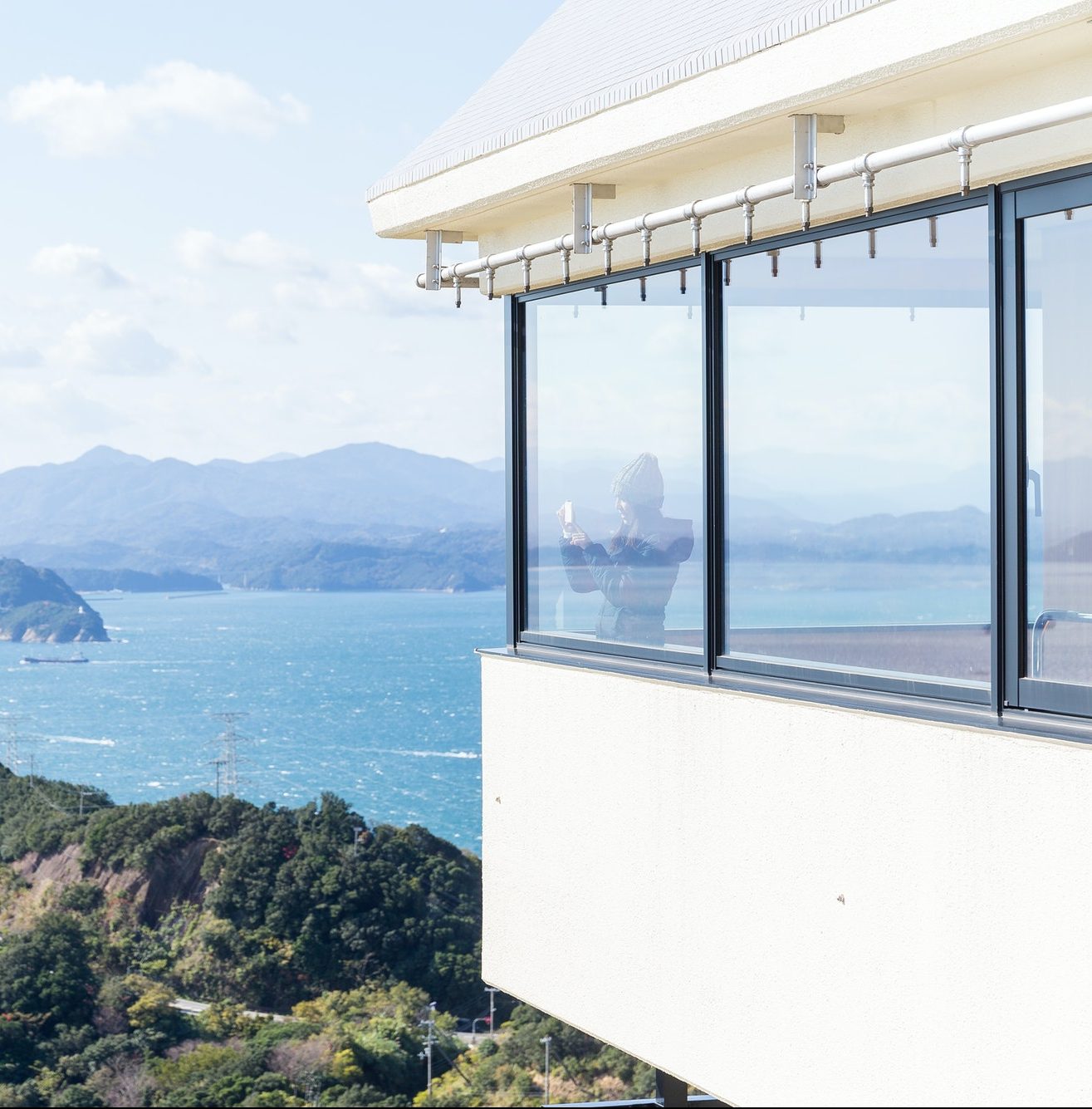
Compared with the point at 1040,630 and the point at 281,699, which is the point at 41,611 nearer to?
the point at 281,699

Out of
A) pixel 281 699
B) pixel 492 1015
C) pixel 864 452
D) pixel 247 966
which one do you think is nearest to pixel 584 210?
pixel 864 452

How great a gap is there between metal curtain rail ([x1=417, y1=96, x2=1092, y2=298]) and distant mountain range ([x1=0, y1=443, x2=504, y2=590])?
5970 cm

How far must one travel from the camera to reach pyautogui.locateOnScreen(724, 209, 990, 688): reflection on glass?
3.93m

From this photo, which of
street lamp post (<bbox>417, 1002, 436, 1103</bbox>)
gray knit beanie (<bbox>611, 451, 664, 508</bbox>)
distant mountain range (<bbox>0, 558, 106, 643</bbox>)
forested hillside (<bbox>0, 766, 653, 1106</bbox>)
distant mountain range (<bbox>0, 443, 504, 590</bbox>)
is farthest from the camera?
distant mountain range (<bbox>0, 558, 106, 643</bbox>)

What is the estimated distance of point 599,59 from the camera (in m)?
5.25

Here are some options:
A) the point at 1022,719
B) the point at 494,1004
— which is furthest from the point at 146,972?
the point at 1022,719

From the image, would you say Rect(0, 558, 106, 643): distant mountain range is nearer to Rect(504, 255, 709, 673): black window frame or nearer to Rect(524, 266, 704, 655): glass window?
Rect(504, 255, 709, 673): black window frame

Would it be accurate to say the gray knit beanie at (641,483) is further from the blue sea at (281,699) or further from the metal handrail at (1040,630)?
the blue sea at (281,699)

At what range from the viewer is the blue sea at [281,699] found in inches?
2569

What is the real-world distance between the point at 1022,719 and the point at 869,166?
1319mm

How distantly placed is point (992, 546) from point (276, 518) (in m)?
70.4

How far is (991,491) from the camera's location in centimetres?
374

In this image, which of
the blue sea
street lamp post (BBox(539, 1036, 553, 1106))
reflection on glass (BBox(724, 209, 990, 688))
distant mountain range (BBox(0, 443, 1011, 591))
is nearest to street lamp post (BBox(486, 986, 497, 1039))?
street lamp post (BBox(539, 1036, 553, 1106))

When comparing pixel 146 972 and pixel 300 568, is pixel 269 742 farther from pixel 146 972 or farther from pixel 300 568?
pixel 146 972
